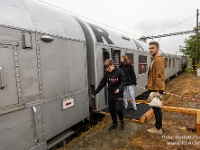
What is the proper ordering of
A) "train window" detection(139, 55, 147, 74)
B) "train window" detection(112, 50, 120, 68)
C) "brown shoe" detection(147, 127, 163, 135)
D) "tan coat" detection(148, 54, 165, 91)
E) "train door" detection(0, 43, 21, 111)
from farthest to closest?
"train window" detection(139, 55, 147, 74) → "train window" detection(112, 50, 120, 68) → "brown shoe" detection(147, 127, 163, 135) → "tan coat" detection(148, 54, 165, 91) → "train door" detection(0, 43, 21, 111)

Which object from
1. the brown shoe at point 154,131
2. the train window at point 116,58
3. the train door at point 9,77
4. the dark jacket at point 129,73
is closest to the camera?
the train door at point 9,77

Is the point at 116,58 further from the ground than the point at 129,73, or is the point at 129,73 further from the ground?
the point at 116,58

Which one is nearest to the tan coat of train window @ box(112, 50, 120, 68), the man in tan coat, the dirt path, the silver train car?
the man in tan coat

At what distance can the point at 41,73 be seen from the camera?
2.93 metres

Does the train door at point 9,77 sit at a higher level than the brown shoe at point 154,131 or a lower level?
higher

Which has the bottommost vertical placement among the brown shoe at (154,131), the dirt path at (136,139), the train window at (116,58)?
the dirt path at (136,139)

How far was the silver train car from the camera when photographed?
241cm

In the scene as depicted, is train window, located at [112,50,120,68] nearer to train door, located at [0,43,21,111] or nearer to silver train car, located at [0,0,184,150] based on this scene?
silver train car, located at [0,0,184,150]

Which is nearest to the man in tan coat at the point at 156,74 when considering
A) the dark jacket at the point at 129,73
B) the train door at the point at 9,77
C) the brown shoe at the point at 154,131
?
the brown shoe at the point at 154,131

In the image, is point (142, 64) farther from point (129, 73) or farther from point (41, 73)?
point (41, 73)

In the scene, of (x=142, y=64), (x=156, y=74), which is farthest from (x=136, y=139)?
(x=142, y=64)

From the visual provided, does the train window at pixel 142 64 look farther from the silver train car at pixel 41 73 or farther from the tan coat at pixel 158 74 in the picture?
the tan coat at pixel 158 74

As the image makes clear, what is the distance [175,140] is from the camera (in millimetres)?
3498

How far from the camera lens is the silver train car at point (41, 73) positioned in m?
2.41
